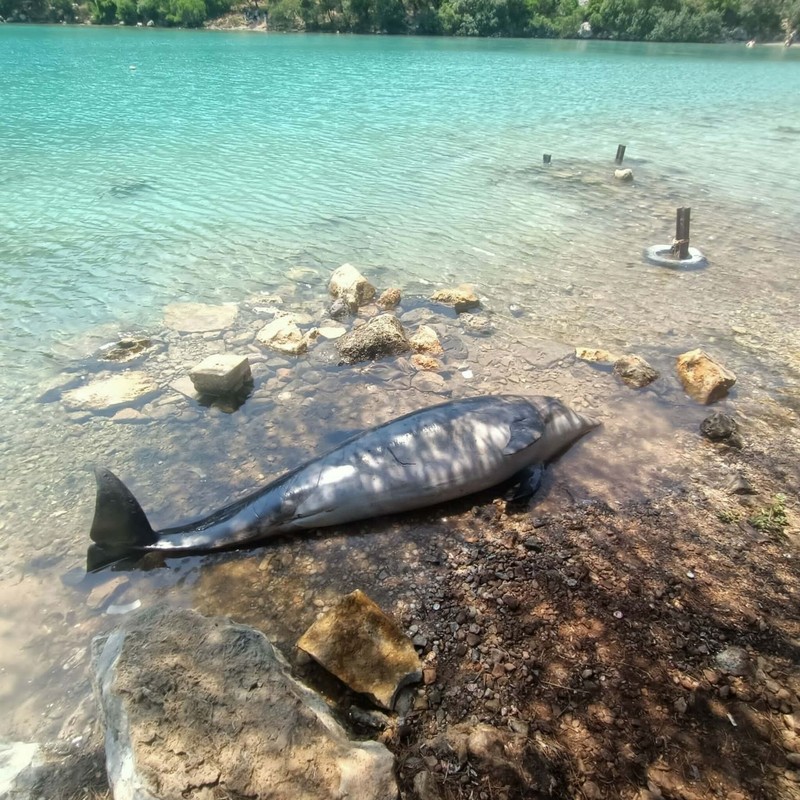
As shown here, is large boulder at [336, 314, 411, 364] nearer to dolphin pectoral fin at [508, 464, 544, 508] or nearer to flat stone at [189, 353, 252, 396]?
flat stone at [189, 353, 252, 396]

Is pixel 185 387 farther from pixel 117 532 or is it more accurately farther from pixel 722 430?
pixel 722 430

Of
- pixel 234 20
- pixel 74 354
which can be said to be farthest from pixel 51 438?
pixel 234 20

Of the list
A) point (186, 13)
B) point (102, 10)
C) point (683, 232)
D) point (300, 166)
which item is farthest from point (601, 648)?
point (102, 10)

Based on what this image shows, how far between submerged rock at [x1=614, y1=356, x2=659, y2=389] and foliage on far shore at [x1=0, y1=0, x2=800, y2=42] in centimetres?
8946

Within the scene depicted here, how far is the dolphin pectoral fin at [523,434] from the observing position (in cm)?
558

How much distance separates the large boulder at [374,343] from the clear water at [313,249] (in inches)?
17.9

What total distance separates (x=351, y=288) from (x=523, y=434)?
15.1ft

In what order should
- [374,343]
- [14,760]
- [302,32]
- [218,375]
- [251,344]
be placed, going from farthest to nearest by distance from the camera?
1. [302,32]
2. [251,344]
3. [374,343]
4. [218,375]
5. [14,760]

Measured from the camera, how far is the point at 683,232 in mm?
11023

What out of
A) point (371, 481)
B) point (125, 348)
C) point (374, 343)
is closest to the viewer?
point (371, 481)

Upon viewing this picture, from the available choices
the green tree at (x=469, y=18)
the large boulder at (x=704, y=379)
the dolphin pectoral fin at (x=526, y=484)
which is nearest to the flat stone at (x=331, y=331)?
the dolphin pectoral fin at (x=526, y=484)

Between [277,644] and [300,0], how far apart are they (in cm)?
9668

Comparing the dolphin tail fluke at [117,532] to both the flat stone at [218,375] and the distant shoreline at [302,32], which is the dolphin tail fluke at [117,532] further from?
the distant shoreline at [302,32]

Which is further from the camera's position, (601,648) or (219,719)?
(601,648)
